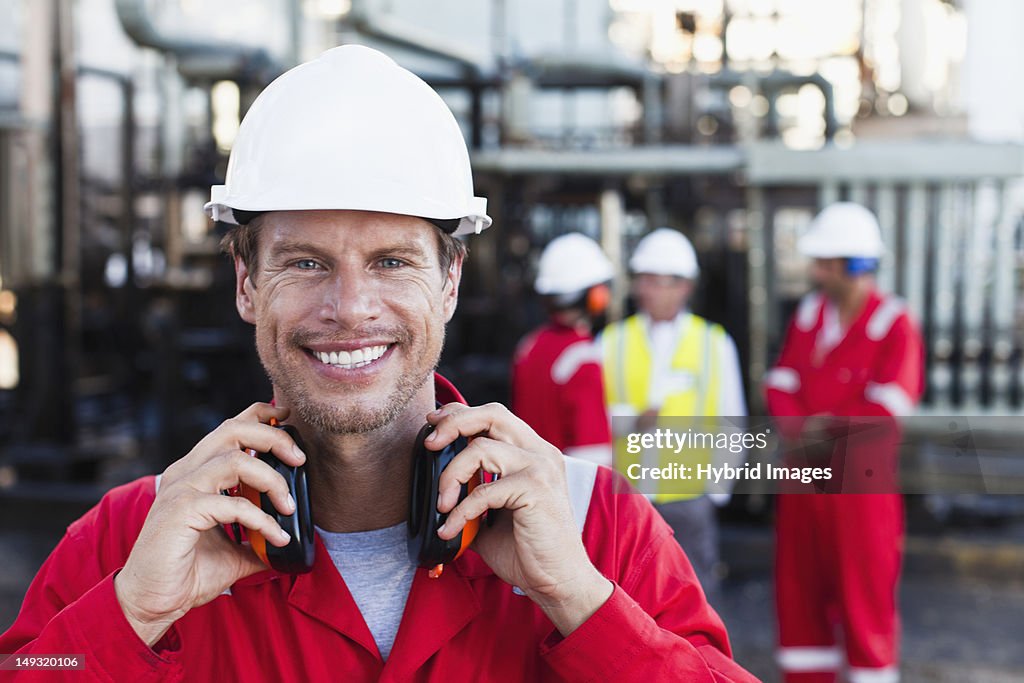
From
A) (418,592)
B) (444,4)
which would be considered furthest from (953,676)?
(444,4)

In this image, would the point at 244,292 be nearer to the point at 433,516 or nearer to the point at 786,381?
the point at 433,516

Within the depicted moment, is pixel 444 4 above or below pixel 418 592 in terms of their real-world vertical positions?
above

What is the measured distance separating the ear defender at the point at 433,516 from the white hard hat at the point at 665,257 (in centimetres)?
298

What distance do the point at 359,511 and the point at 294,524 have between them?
0.76 feet

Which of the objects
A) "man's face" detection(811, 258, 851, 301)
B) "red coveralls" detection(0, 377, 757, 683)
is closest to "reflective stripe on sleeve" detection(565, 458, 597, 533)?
"red coveralls" detection(0, 377, 757, 683)

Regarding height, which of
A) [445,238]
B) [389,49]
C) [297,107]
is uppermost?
[389,49]

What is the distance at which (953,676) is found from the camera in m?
4.12

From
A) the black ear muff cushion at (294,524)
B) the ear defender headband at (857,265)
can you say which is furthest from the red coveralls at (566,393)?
the black ear muff cushion at (294,524)

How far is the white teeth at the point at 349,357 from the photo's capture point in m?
1.31

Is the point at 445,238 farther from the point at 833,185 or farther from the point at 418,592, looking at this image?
the point at 833,185

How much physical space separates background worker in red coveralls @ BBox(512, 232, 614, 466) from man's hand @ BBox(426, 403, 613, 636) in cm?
221

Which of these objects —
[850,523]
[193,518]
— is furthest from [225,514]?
[850,523]

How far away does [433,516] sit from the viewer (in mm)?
1256

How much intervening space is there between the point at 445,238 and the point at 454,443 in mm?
372
